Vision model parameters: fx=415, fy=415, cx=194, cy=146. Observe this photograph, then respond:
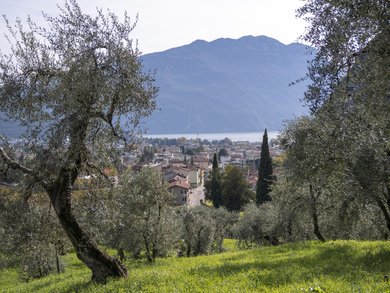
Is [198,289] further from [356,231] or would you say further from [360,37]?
[356,231]

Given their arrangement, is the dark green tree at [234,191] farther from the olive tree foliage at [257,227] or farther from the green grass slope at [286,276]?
the green grass slope at [286,276]

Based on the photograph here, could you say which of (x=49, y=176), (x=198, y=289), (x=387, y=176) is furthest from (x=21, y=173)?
(x=387, y=176)

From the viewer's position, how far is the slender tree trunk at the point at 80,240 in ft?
40.4

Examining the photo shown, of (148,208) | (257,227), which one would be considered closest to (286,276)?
(148,208)

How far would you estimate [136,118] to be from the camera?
12383 millimetres

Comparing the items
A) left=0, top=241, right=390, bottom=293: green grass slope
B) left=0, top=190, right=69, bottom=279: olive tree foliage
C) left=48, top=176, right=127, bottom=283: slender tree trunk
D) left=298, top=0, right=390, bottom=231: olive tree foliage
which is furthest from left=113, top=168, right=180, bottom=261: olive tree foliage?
left=298, top=0, right=390, bottom=231: olive tree foliage

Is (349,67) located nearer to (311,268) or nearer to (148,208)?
(311,268)

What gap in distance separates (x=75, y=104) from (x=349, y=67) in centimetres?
675

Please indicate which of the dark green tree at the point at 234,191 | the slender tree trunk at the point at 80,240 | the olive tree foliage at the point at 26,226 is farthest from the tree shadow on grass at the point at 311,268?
the dark green tree at the point at 234,191

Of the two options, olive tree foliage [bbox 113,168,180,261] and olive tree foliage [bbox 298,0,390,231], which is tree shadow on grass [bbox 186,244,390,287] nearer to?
olive tree foliage [bbox 298,0,390,231]

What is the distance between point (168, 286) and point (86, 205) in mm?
4010

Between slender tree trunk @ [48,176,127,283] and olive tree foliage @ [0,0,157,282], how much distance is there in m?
0.03

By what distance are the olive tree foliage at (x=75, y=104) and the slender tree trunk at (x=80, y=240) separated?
0.03m

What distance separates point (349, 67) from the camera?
9.22 m
